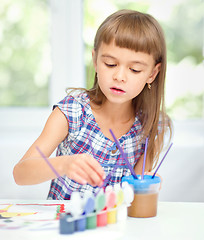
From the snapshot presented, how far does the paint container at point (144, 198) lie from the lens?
2.67ft

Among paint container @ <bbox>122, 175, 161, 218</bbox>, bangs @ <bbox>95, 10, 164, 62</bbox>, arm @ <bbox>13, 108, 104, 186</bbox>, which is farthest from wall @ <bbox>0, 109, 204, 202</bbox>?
paint container @ <bbox>122, 175, 161, 218</bbox>

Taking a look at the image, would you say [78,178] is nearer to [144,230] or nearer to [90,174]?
[90,174]

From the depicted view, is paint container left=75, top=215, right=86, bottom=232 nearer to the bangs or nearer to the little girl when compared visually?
the little girl

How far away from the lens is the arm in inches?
30.6

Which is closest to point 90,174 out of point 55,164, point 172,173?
point 55,164

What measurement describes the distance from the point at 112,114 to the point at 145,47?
0.28 m

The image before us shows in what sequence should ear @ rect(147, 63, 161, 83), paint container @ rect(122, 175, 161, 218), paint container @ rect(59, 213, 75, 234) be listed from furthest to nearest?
ear @ rect(147, 63, 161, 83)
paint container @ rect(122, 175, 161, 218)
paint container @ rect(59, 213, 75, 234)

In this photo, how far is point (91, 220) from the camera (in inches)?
29.2

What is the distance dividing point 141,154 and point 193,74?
0.96 metres

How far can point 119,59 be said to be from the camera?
0.98m

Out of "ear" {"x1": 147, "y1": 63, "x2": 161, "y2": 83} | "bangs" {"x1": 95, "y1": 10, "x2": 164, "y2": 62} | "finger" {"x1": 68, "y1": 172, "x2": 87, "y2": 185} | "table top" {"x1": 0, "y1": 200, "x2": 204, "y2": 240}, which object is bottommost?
"table top" {"x1": 0, "y1": 200, "x2": 204, "y2": 240}

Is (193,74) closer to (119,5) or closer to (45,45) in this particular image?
(119,5)

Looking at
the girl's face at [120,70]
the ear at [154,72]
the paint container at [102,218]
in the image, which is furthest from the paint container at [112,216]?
the ear at [154,72]

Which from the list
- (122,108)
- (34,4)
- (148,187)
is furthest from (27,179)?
(34,4)
